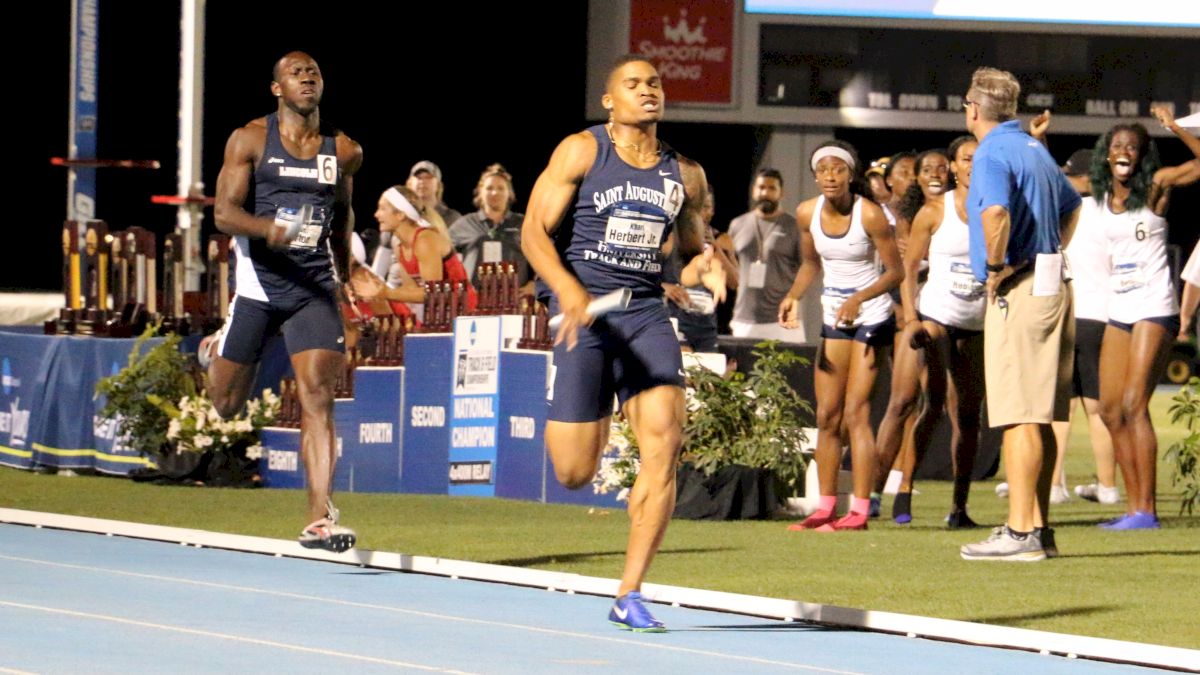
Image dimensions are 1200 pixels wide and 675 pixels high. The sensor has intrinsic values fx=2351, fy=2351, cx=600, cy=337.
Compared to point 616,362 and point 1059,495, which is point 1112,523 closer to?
point 1059,495

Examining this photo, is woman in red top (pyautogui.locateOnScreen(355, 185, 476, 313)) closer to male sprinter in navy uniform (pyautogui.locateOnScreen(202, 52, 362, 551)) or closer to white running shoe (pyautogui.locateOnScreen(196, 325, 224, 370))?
white running shoe (pyautogui.locateOnScreen(196, 325, 224, 370))

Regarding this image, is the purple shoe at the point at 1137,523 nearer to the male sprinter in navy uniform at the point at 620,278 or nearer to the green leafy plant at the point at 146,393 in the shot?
the male sprinter in navy uniform at the point at 620,278

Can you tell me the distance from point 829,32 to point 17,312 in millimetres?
7552

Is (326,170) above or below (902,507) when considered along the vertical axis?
above

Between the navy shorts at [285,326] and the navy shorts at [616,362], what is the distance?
6.52 feet

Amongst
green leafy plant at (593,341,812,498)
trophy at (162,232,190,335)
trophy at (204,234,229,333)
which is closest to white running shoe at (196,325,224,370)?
green leafy plant at (593,341,812,498)

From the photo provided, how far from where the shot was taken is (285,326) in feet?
31.4

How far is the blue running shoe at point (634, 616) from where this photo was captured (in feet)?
24.4

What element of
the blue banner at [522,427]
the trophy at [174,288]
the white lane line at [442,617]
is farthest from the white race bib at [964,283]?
the trophy at [174,288]

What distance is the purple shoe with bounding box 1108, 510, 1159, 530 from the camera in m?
11.4

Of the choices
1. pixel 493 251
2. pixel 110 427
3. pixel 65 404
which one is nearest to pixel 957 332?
pixel 493 251

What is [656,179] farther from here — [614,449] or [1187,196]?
[1187,196]

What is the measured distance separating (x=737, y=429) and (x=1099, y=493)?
2598mm

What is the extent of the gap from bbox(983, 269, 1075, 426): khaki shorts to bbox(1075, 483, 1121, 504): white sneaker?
4038 mm
